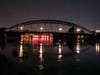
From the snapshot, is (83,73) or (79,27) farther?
(79,27)

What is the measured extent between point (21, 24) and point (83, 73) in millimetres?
101477

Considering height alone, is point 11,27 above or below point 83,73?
above

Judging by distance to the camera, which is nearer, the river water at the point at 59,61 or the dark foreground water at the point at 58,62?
the dark foreground water at the point at 58,62

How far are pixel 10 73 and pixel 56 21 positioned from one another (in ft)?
349

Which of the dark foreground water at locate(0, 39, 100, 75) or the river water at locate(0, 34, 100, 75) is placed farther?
the river water at locate(0, 34, 100, 75)

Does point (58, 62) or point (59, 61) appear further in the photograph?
point (59, 61)

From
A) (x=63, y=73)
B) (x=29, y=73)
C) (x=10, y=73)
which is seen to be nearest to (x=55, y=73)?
(x=63, y=73)

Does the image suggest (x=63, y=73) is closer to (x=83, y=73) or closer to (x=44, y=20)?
(x=83, y=73)

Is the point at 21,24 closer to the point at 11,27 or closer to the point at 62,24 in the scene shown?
the point at 11,27

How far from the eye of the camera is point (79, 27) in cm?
11712

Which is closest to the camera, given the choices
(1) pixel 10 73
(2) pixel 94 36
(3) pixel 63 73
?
(1) pixel 10 73

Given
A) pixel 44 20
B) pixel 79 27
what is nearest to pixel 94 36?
pixel 79 27

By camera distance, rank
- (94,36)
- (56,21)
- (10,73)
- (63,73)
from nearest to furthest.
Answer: (10,73)
(63,73)
(94,36)
(56,21)

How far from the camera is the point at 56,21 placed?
116500mm
